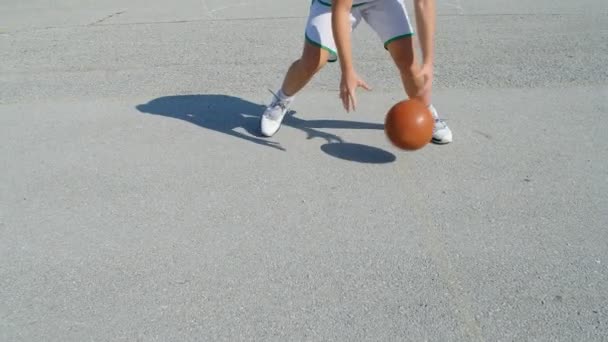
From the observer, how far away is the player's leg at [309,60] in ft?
→ 12.5

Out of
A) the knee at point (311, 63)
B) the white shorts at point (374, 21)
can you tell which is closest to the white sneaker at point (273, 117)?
the knee at point (311, 63)

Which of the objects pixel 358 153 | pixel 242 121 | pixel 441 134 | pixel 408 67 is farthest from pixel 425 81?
pixel 242 121

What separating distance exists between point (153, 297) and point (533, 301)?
164 cm

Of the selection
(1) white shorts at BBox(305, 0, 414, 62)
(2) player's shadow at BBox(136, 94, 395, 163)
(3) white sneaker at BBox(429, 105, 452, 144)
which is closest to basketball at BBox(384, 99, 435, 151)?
(2) player's shadow at BBox(136, 94, 395, 163)

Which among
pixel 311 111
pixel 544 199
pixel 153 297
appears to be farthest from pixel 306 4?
pixel 153 297

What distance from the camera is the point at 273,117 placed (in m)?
4.26

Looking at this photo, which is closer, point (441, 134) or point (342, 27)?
point (342, 27)

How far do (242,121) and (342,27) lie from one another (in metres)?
1.57

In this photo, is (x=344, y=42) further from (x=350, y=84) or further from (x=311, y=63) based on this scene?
(x=311, y=63)

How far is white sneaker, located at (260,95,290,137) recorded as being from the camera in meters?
4.24

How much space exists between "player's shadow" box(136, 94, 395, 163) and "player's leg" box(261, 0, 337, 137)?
0.53ft

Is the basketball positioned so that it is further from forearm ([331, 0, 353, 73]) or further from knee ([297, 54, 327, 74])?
knee ([297, 54, 327, 74])

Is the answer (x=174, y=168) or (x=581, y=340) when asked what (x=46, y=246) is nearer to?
(x=174, y=168)

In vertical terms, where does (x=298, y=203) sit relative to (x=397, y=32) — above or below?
below
